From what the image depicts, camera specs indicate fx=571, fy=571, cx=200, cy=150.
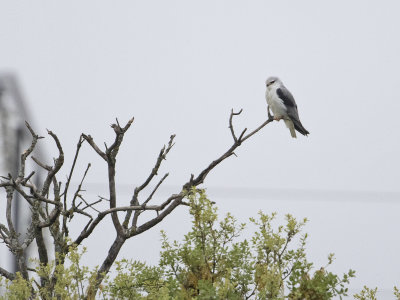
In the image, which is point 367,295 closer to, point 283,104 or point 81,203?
point 81,203

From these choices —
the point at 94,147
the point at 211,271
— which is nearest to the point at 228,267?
the point at 211,271

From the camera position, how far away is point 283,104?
309 inches

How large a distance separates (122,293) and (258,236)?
2.39 feet

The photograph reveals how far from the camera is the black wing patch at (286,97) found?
7915mm

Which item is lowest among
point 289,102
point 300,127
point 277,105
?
point 300,127

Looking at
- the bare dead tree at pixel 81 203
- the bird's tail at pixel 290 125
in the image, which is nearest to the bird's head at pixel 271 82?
the bird's tail at pixel 290 125

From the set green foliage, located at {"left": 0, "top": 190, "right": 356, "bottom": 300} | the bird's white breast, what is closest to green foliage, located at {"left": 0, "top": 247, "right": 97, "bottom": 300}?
green foliage, located at {"left": 0, "top": 190, "right": 356, "bottom": 300}

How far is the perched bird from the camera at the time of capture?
308 inches

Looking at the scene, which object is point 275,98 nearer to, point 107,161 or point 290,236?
point 107,161

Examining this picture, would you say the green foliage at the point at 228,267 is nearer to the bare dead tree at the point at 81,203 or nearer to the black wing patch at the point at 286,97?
the bare dead tree at the point at 81,203

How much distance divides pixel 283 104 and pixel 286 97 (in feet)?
0.52

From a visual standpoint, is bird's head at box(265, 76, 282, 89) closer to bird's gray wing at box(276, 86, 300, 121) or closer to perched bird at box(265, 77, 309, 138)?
perched bird at box(265, 77, 309, 138)

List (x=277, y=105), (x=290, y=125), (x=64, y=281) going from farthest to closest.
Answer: (x=290, y=125)
(x=277, y=105)
(x=64, y=281)

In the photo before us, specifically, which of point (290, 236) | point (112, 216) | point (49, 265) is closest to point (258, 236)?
point (290, 236)
